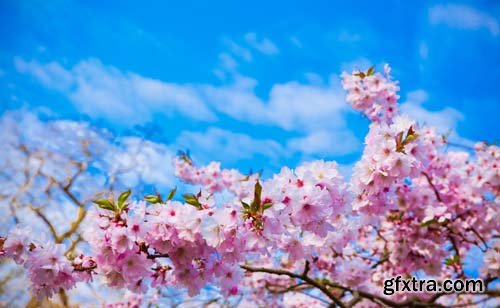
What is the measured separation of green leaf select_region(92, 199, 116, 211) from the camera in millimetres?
2064

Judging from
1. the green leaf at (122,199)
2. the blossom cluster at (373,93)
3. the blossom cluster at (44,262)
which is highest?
the blossom cluster at (373,93)

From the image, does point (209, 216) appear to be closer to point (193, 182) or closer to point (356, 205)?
point (356, 205)

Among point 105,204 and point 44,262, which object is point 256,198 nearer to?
point 105,204

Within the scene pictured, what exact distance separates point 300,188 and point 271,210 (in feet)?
0.74

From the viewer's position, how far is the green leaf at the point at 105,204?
6.77 ft

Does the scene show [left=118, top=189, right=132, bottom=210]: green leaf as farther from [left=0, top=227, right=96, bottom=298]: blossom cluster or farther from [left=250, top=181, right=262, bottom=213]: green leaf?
[left=250, top=181, right=262, bottom=213]: green leaf

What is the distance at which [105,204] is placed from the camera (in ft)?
6.81

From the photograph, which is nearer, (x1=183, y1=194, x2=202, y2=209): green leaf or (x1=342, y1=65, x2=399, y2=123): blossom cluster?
(x1=183, y1=194, x2=202, y2=209): green leaf

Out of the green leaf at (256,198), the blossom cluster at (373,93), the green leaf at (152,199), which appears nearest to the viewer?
the green leaf at (256,198)

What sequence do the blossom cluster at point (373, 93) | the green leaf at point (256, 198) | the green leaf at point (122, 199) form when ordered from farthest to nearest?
the blossom cluster at point (373, 93) → the green leaf at point (122, 199) → the green leaf at point (256, 198)

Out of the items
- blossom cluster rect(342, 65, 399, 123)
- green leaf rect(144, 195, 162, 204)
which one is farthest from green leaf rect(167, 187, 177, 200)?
blossom cluster rect(342, 65, 399, 123)

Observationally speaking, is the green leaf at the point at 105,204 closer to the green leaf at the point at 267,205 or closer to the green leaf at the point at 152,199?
the green leaf at the point at 152,199

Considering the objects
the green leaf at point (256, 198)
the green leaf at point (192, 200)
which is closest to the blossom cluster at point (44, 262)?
the green leaf at point (192, 200)

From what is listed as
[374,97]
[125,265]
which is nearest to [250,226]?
[125,265]
